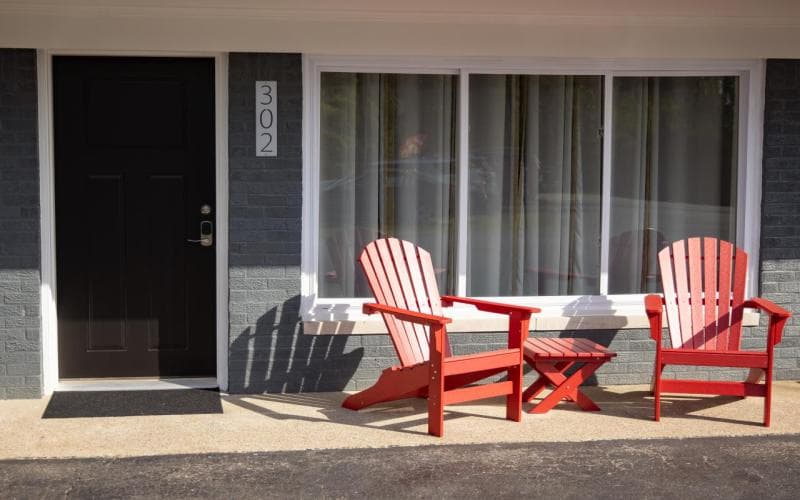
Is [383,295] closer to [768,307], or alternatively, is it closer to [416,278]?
[416,278]

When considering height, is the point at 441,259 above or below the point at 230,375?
above

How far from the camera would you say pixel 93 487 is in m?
4.35

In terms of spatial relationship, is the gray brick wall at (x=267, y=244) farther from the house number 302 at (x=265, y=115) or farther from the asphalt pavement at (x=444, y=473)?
the asphalt pavement at (x=444, y=473)

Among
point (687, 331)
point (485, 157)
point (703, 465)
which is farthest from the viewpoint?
point (485, 157)

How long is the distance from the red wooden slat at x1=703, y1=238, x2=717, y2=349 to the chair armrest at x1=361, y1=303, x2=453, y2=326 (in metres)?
1.79

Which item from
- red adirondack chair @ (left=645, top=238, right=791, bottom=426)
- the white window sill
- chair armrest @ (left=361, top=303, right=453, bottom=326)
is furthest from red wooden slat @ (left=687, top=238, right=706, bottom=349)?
chair armrest @ (left=361, top=303, right=453, bottom=326)

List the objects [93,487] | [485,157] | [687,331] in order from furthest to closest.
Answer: [485,157]
[687,331]
[93,487]

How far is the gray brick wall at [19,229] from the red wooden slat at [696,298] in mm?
3920

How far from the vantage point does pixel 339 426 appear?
5.39 metres

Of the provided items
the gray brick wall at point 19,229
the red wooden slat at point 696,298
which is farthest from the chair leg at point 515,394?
the gray brick wall at point 19,229

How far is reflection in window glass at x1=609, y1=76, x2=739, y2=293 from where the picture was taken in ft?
21.5

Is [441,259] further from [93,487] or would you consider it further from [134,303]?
[93,487]

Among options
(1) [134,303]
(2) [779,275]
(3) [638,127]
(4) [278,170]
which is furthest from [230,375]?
(2) [779,275]

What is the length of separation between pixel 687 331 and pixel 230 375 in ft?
9.13
